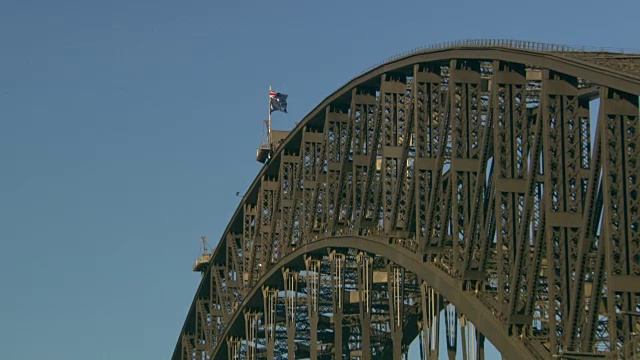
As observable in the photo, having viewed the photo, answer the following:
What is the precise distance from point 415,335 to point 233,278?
132 feet

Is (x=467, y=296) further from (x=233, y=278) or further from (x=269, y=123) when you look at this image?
(x=233, y=278)

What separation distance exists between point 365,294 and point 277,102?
33.2m

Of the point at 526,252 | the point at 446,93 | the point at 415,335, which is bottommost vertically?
the point at 415,335

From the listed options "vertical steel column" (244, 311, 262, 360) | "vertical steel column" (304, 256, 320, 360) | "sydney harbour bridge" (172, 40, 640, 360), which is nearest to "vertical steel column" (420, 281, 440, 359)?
"sydney harbour bridge" (172, 40, 640, 360)

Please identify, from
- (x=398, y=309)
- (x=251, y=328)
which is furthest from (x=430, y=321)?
(x=251, y=328)

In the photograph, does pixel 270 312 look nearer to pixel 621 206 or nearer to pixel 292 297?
pixel 292 297

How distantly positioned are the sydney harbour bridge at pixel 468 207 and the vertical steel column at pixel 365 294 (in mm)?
Answer: 147

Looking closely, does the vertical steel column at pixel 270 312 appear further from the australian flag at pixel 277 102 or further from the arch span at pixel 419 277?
the australian flag at pixel 277 102

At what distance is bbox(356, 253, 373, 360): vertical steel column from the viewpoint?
107m

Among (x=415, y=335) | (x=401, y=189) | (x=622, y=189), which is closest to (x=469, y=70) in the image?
(x=401, y=189)

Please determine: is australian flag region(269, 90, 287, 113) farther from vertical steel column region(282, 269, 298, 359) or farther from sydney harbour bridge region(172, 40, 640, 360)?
vertical steel column region(282, 269, 298, 359)

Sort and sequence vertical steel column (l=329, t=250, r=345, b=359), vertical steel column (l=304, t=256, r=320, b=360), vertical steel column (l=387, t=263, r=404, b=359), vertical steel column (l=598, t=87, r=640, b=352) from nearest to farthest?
1. vertical steel column (l=598, t=87, r=640, b=352)
2. vertical steel column (l=387, t=263, r=404, b=359)
3. vertical steel column (l=329, t=250, r=345, b=359)
4. vertical steel column (l=304, t=256, r=320, b=360)

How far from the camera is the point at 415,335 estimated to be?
118 m

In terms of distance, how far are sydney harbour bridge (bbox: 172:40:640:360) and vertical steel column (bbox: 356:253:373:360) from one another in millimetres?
147
